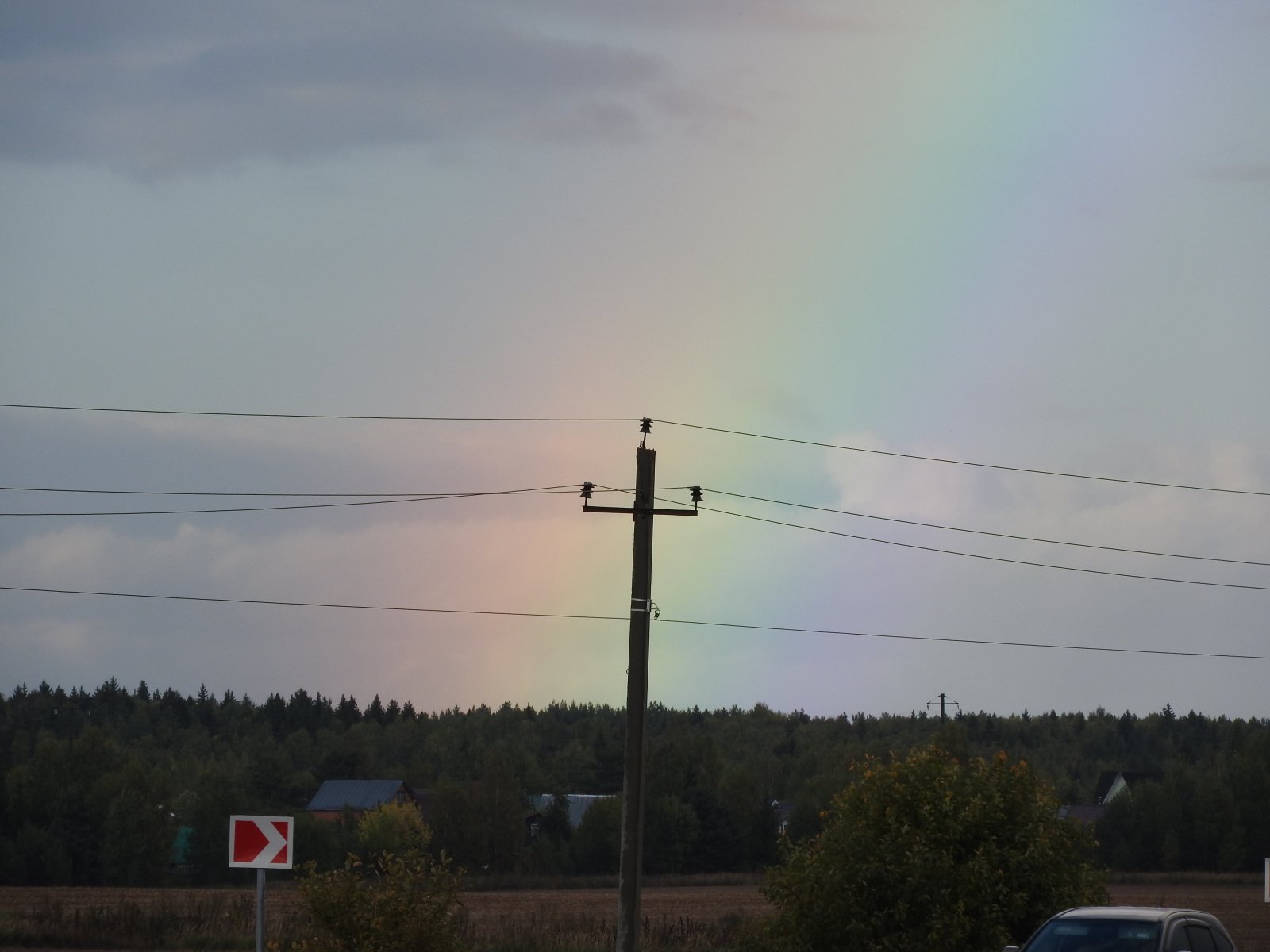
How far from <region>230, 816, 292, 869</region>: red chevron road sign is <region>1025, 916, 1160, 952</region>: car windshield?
8.51 metres

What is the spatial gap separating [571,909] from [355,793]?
244 ft

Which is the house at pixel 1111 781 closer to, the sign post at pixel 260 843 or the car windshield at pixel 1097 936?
the car windshield at pixel 1097 936

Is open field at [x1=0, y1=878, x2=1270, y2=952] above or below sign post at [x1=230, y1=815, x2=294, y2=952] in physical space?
below

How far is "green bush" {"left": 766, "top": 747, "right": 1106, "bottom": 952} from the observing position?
21.7m

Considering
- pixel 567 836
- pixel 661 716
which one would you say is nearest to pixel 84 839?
pixel 567 836

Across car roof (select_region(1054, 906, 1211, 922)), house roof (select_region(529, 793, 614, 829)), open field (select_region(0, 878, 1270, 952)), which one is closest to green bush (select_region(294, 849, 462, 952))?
open field (select_region(0, 878, 1270, 952))

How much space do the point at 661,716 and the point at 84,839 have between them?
109 meters

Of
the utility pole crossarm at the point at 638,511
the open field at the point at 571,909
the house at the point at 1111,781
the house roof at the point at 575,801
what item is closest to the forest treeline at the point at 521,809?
the house roof at the point at 575,801

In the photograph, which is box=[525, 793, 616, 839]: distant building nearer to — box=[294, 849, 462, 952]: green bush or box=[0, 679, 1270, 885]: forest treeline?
box=[0, 679, 1270, 885]: forest treeline

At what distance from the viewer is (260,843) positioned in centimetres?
1797

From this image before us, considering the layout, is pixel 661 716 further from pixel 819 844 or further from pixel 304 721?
pixel 819 844

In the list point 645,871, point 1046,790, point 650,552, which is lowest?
point 645,871

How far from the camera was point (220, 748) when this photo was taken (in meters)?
157

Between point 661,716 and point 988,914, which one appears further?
point 661,716
